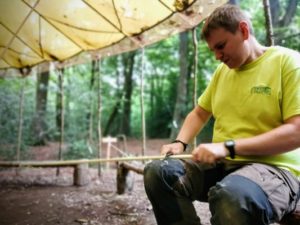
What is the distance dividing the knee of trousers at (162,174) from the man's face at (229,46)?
74cm

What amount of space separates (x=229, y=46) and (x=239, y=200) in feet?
3.02

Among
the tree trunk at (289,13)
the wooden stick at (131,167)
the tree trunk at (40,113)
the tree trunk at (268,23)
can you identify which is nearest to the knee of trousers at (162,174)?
the tree trunk at (268,23)

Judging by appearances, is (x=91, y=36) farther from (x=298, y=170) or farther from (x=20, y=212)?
(x=298, y=170)

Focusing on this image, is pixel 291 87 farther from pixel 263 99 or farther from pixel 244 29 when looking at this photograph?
pixel 244 29

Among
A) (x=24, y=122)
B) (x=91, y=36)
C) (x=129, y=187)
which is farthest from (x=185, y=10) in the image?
(x=24, y=122)

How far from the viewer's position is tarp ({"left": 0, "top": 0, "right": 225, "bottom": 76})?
451cm

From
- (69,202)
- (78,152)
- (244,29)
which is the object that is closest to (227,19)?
(244,29)

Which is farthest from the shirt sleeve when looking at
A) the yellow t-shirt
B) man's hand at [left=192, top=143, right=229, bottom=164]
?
man's hand at [left=192, top=143, right=229, bottom=164]

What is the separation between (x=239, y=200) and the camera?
174 centimetres

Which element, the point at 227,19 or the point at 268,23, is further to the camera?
the point at 268,23

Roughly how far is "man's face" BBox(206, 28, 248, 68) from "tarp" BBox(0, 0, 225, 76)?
5.52ft

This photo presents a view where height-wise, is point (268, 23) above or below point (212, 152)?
above

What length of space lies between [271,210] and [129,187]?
366 cm

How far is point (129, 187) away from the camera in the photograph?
17.5ft
